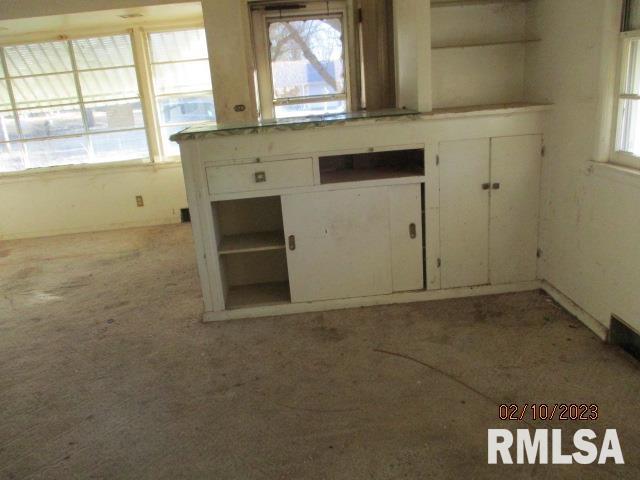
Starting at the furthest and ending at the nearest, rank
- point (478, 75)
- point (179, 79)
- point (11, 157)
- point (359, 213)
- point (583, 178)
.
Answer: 1. point (11, 157)
2. point (179, 79)
3. point (478, 75)
4. point (359, 213)
5. point (583, 178)

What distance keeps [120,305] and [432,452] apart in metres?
2.44

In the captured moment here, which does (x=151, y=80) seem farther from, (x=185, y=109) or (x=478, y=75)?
(x=478, y=75)

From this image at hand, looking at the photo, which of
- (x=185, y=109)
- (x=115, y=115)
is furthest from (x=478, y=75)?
(x=115, y=115)

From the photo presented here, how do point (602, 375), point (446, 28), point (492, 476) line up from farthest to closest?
point (446, 28), point (602, 375), point (492, 476)

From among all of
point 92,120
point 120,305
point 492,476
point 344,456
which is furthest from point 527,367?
point 92,120

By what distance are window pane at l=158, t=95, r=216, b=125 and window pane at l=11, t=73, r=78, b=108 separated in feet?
3.05

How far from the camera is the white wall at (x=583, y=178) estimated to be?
2400mm

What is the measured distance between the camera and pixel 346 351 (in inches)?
105

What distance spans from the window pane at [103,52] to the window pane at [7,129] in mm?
965

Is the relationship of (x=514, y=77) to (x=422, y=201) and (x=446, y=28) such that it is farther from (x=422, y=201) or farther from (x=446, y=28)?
(x=422, y=201)

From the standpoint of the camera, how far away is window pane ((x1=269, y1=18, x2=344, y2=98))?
4.34 m

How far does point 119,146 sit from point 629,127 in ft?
16.0

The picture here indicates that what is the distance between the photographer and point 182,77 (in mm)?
5441
